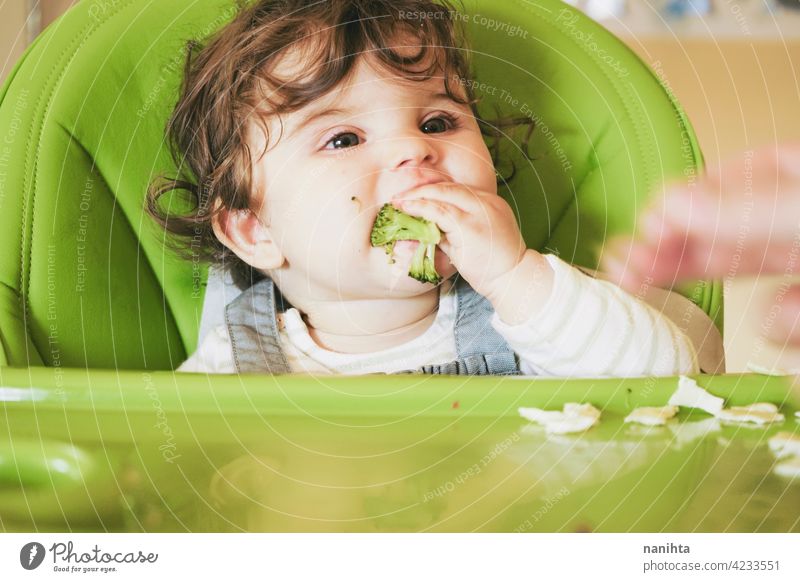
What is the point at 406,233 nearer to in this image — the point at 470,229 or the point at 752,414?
the point at 470,229

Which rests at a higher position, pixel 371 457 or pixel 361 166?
pixel 361 166

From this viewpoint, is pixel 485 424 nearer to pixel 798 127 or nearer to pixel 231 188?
pixel 231 188

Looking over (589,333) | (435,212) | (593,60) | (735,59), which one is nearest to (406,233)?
(435,212)

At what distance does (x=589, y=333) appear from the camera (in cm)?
60

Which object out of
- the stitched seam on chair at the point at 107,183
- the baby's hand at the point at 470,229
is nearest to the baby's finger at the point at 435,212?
the baby's hand at the point at 470,229

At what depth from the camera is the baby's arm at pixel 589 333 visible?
593 millimetres

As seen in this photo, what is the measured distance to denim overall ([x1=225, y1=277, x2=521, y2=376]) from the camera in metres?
0.65

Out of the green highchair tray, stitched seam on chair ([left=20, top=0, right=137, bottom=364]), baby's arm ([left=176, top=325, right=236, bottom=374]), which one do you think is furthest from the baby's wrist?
stitched seam on chair ([left=20, top=0, right=137, bottom=364])

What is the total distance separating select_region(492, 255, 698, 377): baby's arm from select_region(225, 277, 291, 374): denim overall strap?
7.0 inches

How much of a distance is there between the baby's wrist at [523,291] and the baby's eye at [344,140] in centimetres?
14

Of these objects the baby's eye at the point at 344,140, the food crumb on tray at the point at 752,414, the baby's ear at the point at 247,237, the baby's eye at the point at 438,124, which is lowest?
the food crumb on tray at the point at 752,414

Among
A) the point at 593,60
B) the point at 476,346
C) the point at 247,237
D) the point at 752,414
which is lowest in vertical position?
the point at 752,414

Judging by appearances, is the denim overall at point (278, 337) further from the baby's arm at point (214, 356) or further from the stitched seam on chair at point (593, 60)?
the stitched seam on chair at point (593, 60)

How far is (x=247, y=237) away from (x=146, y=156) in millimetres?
104
